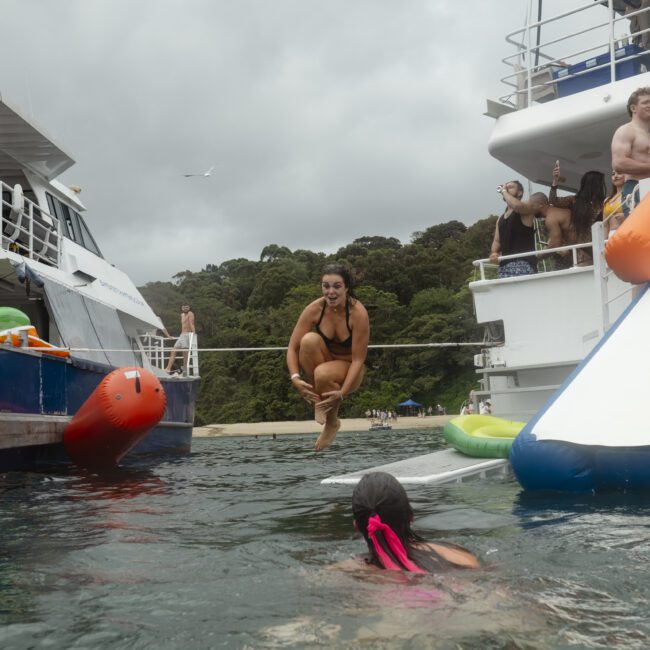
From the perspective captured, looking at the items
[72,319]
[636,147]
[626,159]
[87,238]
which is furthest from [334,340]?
[87,238]

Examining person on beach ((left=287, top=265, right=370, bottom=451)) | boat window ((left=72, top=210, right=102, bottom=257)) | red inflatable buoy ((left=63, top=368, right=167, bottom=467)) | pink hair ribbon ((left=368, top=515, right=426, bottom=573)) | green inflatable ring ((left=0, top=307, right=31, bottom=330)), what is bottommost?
pink hair ribbon ((left=368, top=515, right=426, bottom=573))

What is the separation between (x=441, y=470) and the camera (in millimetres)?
8953

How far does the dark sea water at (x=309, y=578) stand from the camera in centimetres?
341

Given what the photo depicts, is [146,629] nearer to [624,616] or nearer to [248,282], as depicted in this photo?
[624,616]

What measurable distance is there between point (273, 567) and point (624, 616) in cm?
208

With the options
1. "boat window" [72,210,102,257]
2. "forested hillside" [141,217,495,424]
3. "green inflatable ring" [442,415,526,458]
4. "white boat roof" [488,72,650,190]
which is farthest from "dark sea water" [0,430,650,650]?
"forested hillside" [141,217,495,424]

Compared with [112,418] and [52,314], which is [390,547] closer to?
[112,418]

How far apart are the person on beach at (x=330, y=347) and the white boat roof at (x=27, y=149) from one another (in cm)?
916

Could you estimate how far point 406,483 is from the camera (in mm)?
8406

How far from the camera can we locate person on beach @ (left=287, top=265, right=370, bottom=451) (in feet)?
19.9

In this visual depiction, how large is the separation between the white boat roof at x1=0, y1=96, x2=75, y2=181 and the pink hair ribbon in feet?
37.8

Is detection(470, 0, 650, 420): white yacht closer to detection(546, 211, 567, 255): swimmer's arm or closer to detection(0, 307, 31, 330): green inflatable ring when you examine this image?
detection(546, 211, 567, 255): swimmer's arm

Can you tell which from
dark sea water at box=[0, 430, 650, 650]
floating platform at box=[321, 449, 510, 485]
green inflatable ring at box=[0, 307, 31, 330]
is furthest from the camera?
green inflatable ring at box=[0, 307, 31, 330]

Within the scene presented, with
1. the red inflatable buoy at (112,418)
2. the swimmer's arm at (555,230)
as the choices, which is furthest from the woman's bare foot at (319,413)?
the swimmer's arm at (555,230)
